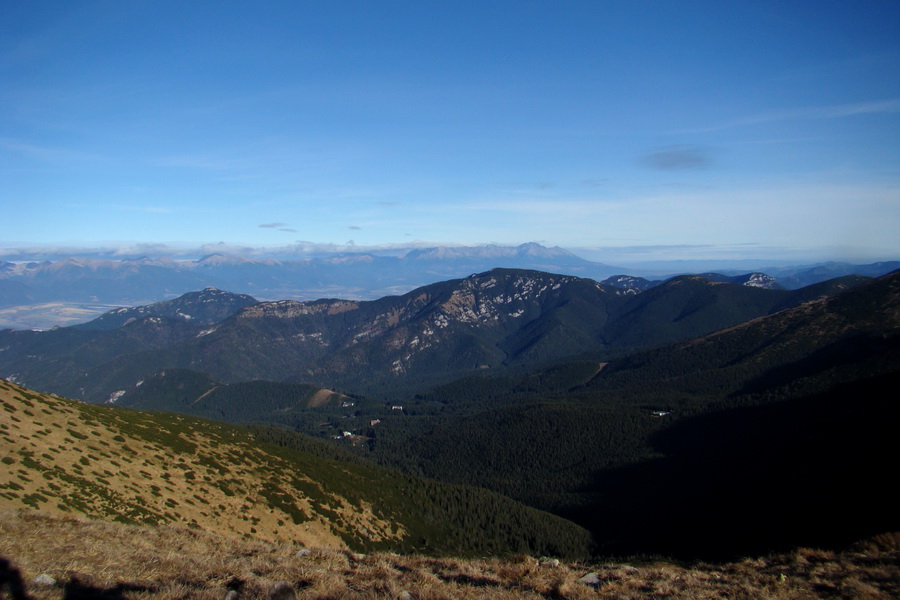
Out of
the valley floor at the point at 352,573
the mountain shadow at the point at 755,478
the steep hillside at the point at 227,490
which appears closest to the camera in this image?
the valley floor at the point at 352,573

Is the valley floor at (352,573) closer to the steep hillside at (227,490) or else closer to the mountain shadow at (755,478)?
the steep hillside at (227,490)

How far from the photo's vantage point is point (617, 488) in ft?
536

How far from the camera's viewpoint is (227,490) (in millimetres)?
71312

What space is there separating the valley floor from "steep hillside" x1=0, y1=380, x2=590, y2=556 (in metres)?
24.2

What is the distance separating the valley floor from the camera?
17.5 metres

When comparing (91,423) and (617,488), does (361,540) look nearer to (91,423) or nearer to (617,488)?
(91,423)

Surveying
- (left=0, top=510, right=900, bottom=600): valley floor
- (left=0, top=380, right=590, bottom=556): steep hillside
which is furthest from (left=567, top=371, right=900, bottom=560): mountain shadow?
(left=0, top=510, right=900, bottom=600): valley floor

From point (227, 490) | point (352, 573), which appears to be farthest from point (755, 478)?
point (352, 573)

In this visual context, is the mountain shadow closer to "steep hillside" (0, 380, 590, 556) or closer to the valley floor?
"steep hillside" (0, 380, 590, 556)

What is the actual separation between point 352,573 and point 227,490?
5874cm

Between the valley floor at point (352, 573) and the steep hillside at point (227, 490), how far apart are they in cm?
2423

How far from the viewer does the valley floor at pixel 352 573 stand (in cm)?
1750

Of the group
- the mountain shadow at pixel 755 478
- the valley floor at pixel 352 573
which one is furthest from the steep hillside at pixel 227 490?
the mountain shadow at pixel 755 478

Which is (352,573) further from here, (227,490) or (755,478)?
(755,478)
